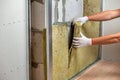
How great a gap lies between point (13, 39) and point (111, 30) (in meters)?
1.54

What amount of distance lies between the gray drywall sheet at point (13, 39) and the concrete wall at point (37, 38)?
77 mm

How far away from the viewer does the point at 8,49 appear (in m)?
1.47

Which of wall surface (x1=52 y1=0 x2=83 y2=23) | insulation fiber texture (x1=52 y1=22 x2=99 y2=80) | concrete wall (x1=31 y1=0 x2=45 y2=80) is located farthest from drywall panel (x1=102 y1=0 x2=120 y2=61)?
concrete wall (x1=31 y1=0 x2=45 y2=80)

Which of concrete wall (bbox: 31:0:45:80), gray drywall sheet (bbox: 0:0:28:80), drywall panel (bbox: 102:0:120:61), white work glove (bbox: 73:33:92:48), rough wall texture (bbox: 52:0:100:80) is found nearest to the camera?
gray drywall sheet (bbox: 0:0:28:80)

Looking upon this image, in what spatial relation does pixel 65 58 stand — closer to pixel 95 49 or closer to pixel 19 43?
pixel 19 43

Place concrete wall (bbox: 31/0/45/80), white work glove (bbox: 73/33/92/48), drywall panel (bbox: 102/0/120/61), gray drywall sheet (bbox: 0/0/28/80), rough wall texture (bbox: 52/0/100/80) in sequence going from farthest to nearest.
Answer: drywall panel (bbox: 102/0/120/61)
white work glove (bbox: 73/33/92/48)
rough wall texture (bbox: 52/0/100/80)
concrete wall (bbox: 31/0/45/80)
gray drywall sheet (bbox: 0/0/28/80)

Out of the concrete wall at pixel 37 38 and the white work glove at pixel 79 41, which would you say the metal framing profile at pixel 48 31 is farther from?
the white work glove at pixel 79 41

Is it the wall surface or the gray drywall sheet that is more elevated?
the wall surface

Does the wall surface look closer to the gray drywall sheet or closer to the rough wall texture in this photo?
the rough wall texture

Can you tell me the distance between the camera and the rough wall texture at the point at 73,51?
1674 mm

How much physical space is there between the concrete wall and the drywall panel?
4.24 ft

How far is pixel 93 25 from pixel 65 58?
0.76 meters

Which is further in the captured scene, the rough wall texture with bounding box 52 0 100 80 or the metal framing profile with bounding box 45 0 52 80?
the rough wall texture with bounding box 52 0 100 80

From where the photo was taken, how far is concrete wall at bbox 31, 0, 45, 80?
5.13 ft
